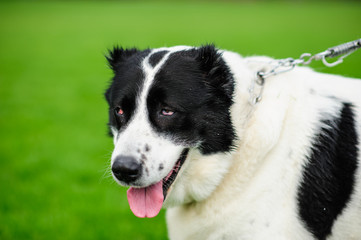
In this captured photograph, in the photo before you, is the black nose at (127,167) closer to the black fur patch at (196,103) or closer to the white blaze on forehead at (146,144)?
the white blaze on forehead at (146,144)

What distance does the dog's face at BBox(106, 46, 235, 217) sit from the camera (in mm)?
2178

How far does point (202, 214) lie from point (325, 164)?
871 mm

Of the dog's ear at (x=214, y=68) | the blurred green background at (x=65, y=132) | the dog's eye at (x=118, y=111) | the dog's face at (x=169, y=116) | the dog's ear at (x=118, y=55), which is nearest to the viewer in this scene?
the dog's face at (x=169, y=116)

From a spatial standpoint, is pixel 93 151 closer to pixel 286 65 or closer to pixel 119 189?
pixel 119 189

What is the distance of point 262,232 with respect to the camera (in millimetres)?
2090

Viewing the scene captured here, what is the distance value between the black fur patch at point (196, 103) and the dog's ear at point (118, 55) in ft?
1.81

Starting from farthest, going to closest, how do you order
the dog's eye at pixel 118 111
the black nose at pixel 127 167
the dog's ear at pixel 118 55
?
the dog's ear at pixel 118 55 < the dog's eye at pixel 118 111 < the black nose at pixel 127 167

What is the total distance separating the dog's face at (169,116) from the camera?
2.18m

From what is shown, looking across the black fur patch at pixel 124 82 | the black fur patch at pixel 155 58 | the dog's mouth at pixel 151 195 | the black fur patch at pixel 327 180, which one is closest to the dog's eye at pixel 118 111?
the black fur patch at pixel 124 82

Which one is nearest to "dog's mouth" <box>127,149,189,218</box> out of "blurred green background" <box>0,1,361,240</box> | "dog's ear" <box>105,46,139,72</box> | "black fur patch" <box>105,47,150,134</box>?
"blurred green background" <box>0,1,361,240</box>

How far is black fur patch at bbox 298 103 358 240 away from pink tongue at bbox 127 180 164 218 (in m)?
0.90

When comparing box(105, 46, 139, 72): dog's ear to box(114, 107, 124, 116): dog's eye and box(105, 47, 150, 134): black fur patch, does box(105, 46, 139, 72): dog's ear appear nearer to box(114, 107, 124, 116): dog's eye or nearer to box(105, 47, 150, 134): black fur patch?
box(105, 47, 150, 134): black fur patch

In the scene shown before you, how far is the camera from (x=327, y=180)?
211cm

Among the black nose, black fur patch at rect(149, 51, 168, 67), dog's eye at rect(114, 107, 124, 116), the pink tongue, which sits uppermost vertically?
black fur patch at rect(149, 51, 168, 67)
